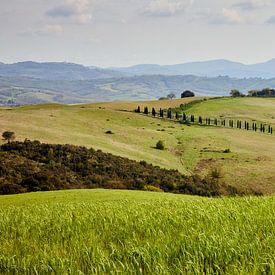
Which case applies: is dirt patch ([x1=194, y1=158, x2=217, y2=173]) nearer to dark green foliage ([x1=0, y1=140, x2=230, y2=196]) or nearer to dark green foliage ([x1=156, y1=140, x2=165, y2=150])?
dark green foliage ([x1=0, y1=140, x2=230, y2=196])

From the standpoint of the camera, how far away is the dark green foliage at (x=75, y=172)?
43.5 m

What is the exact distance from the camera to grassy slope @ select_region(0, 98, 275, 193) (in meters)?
71.6

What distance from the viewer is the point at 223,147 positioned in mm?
88438

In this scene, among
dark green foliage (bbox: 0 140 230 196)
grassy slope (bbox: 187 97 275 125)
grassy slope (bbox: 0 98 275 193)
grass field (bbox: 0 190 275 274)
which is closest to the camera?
grass field (bbox: 0 190 275 274)

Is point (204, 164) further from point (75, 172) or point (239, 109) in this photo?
point (239, 109)

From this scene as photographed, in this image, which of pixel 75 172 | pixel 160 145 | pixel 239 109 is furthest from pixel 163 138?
pixel 239 109

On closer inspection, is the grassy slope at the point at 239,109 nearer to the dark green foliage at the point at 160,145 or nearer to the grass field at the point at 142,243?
the dark green foliage at the point at 160,145

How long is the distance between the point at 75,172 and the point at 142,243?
45.5m

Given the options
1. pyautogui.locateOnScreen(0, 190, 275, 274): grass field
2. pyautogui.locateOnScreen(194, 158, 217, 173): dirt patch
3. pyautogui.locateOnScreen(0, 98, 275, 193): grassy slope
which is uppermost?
pyautogui.locateOnScreen(0, 190, 275, 274): grass field

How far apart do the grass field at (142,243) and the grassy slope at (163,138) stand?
50.8m

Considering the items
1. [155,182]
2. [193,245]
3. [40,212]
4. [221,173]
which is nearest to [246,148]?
[221,173]

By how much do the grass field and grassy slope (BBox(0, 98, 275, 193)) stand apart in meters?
50.8

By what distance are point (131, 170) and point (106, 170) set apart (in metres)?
3.82

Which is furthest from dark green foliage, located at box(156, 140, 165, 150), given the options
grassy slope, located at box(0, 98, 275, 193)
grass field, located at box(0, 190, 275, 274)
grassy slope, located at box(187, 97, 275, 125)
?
grass field, located at box(0, 190, 275, 274)
